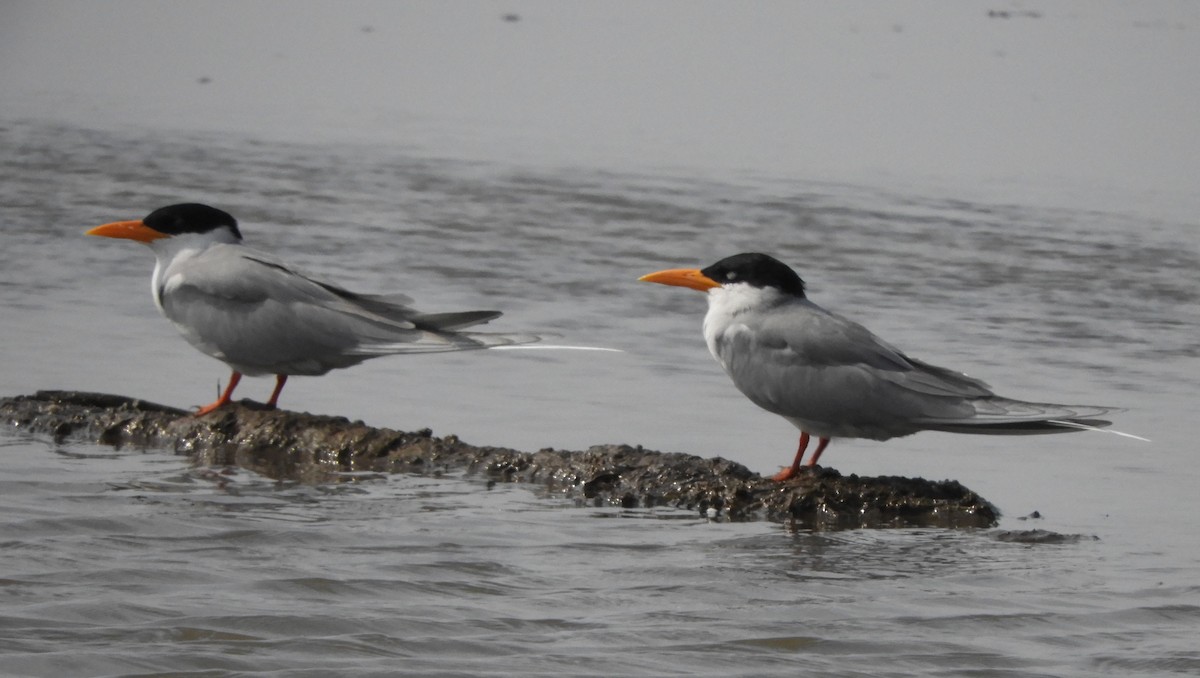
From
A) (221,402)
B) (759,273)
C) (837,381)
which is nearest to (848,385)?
(837,381)

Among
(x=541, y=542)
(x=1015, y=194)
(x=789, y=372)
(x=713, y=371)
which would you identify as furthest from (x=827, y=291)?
(x=541, y=542)

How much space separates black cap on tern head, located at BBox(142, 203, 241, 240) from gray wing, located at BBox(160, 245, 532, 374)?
22cm

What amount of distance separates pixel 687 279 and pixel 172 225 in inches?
75.3

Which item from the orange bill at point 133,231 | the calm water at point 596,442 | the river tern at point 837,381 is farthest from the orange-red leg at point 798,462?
the orange bill at point 133,231

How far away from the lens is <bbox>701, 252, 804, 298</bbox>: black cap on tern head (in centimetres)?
591

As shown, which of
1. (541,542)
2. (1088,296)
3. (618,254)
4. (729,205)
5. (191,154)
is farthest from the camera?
(191,154)

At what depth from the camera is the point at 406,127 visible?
16328 mm

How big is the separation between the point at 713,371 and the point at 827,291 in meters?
2.59

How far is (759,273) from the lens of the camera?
5.91 metres

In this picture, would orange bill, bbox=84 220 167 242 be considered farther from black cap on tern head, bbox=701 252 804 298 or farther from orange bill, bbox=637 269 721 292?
black cap on tern head, bbox=701 252 804 298

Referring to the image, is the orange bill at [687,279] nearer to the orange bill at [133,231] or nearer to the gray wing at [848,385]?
the gray wing at [848,385]

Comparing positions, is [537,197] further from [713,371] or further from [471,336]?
[471,336]

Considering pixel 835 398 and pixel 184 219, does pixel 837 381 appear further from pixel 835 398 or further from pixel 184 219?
pixel 184 219

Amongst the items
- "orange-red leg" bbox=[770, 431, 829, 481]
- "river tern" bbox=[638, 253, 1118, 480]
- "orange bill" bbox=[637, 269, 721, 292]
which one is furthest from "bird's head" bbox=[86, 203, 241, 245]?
"orange-red leg" bbox=[770, 431, 829, 481]
